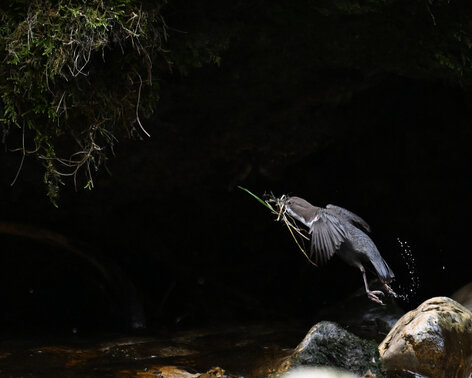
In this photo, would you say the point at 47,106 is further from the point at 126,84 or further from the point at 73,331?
the point at 73,331

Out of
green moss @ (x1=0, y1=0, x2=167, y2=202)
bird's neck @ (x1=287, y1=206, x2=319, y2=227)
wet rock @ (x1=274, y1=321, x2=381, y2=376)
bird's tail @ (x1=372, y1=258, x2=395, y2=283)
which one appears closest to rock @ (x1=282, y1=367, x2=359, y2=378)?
wet rock @ (x1=274, y1=321, x2=381, y2=376)

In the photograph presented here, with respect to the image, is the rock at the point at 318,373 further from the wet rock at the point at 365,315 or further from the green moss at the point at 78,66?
the green moss at the point at 78,66

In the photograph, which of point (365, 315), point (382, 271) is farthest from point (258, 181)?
point (382, 271)

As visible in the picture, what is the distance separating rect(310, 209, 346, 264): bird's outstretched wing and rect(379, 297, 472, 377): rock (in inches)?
31.6

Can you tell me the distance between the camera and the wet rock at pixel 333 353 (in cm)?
341

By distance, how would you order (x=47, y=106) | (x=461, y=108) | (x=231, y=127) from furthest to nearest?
(x=461, y=108) < (x=231, y=127) < (x=47, y=106)

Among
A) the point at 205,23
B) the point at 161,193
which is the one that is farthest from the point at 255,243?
the point at 205,23

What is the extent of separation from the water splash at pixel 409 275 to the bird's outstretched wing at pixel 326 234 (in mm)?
2927

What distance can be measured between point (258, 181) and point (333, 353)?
2.02 m

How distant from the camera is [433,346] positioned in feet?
11.3

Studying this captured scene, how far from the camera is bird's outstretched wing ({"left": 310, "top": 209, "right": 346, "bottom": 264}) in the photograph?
10.3 ft

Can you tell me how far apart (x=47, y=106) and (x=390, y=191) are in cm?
382

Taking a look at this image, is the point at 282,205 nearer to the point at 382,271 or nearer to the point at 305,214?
the point at 305,214

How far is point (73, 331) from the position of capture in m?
5.14
